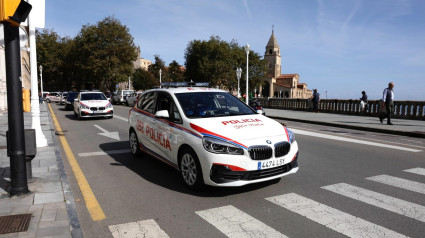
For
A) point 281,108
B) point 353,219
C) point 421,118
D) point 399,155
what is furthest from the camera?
point 281,108

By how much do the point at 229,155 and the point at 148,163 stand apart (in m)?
3.06

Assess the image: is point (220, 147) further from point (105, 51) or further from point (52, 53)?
point (52, 53)

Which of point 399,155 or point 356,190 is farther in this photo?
point 399,155

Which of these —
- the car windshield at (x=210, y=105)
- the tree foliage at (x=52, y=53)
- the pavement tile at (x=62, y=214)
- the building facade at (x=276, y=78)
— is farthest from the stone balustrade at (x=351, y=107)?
the building facade at (x=276, y=78)

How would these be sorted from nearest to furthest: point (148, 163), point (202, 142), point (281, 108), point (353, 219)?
point (353, 219)
point (202, 142)
point (148, 163)
point (281, 108)

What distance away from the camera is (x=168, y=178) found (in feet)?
19.0

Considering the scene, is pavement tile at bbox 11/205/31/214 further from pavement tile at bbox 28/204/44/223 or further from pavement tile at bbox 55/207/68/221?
pavement tile at bbox 55/207/68/221

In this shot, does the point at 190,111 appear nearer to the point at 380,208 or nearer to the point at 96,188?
the point at 96,188

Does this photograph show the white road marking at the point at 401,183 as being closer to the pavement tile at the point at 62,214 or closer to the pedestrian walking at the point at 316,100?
the pavement tile at the point at 62,214

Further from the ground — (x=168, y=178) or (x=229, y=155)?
(x=229, y=155)

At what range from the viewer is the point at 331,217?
3.98 meters

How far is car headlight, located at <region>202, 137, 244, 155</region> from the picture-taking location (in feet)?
14.8

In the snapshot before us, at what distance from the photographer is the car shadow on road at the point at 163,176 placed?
5.01 meters

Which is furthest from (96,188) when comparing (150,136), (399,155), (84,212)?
(399,155)
